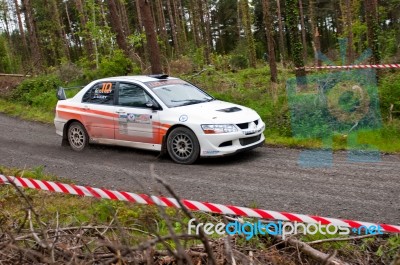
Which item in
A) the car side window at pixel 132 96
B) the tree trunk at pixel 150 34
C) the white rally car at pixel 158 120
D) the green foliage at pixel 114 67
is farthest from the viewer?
the green foliage at pixel 114 67

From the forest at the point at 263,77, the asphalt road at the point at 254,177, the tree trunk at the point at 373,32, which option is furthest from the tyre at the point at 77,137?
the tree trunk at the point at 373,32

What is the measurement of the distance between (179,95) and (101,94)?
1857mm

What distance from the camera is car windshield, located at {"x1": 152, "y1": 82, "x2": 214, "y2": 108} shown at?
874 centimetres

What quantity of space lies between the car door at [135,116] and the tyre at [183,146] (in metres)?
0.36

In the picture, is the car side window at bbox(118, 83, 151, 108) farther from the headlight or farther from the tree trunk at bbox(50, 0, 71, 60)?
the tree trunk at bbox(50, 0, 71, 60)

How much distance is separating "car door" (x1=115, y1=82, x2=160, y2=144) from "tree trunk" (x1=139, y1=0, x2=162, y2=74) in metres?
4.83

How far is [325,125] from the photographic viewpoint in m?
10.4

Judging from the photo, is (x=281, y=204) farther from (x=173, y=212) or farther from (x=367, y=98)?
(x=367, y=98)

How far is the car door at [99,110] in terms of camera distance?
924 centimetres

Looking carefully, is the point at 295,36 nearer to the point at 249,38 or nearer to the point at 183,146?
→ the point at 183,146

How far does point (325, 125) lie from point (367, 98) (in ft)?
4.56

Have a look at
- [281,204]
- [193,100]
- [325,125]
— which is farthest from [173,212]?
[325,125]

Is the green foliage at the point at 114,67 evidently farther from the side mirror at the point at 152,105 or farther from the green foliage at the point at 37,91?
the side mirror at the point at 152,105

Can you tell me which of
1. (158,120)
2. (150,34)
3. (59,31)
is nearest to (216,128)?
(158,120)
